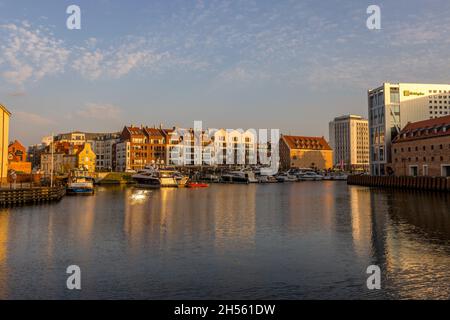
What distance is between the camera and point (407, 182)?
4003 inches

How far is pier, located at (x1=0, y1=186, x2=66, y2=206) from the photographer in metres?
58.8

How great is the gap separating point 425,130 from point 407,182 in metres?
16.5

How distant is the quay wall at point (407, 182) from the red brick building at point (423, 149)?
5210 millimetres

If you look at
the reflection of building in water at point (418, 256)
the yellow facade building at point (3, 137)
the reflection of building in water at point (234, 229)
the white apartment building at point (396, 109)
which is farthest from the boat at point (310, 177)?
the reflection of building in water at point (418, 256)

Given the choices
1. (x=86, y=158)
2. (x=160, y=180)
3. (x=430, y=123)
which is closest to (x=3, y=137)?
(x=160, y=180)

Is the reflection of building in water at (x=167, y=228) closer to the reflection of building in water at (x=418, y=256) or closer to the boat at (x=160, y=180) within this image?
the reflection of building in water at (x=418, y=256)

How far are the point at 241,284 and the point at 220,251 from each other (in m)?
7.42

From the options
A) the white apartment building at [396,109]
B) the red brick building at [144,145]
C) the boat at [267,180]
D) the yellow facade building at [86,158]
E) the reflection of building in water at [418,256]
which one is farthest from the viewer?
the red brick building at [144,145]

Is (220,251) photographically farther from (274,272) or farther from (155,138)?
(155,138)

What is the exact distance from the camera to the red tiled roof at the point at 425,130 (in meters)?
99.3

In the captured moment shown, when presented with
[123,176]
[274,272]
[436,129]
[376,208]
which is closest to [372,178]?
[436,129]

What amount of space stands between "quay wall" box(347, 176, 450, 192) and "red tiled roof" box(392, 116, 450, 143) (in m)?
12.2

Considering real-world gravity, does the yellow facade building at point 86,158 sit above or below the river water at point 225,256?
above
